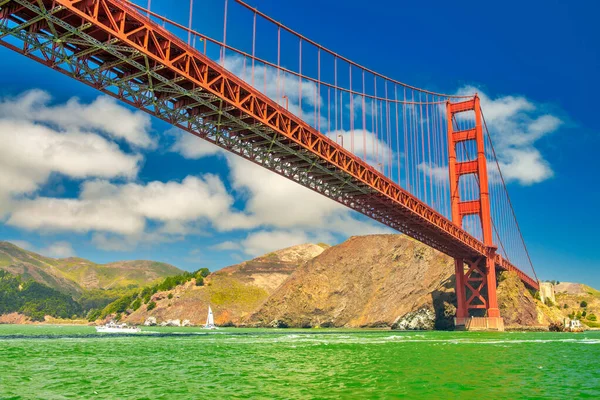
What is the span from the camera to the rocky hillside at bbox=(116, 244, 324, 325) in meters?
126

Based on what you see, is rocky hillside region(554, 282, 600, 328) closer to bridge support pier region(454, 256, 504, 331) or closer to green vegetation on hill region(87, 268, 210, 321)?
bridge support pier region(454, 256, 504, 331)

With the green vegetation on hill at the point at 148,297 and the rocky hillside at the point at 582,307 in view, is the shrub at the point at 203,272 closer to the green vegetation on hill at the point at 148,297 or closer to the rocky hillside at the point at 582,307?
the green vegetation on hill at the point at 148,297

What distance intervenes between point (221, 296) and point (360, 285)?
136 feet

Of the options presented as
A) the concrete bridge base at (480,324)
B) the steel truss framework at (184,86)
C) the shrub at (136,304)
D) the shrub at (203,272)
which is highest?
the steel truss framework at (184,86)

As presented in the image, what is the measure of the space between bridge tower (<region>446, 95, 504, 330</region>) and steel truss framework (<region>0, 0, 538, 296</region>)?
2004 cm

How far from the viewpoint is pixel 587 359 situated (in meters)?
27.1

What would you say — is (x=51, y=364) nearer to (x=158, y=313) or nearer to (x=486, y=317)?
(x=486, y=317)

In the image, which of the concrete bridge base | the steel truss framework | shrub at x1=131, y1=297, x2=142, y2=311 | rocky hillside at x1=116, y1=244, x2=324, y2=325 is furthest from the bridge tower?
shrub at x1=131, y1=297, x2=142, y2=311

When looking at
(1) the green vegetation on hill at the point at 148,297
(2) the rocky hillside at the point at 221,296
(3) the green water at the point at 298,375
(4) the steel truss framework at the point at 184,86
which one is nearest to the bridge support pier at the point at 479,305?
(4) the steel truss framework at the point at 184,86

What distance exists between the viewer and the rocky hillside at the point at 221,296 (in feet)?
415

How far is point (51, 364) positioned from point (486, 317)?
59.2m

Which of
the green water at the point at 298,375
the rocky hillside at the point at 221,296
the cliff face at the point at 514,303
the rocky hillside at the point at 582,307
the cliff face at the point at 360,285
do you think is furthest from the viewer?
the rocky hillside at the point at 221,296

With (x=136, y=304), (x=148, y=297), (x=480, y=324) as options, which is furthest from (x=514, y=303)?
(x=136, y=304)

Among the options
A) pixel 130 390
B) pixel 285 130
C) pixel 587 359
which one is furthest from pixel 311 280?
pixel 130 390
